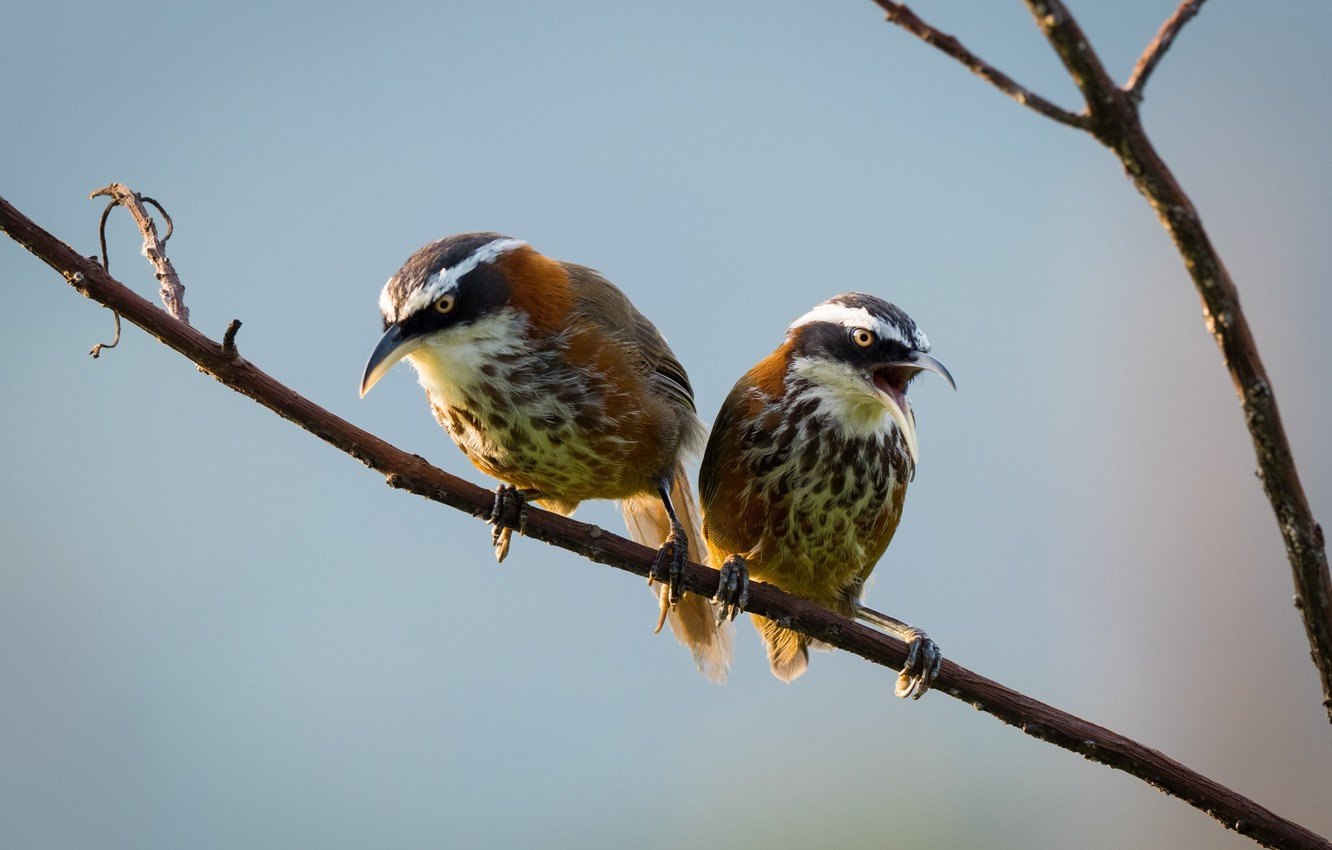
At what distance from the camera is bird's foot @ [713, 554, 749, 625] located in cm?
344

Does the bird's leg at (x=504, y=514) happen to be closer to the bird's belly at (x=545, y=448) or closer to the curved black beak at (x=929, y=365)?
the bird's belly at (x=545, y=448)

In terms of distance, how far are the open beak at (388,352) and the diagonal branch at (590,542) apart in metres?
0.13

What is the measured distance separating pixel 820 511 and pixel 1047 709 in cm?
104

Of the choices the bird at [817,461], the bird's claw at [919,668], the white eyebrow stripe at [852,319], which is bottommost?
the bird's claw at [919,668]

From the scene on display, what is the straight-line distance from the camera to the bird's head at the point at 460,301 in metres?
3.23

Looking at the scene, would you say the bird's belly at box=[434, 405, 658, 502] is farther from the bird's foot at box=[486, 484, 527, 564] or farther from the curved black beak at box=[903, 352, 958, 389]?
the curved black beak at box=[903, 352, 958, 389]

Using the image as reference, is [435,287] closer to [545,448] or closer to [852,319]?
[545,448]

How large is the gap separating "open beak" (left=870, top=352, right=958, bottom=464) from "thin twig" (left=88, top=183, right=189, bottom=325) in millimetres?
1878

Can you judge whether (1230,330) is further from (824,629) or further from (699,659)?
(699,659)

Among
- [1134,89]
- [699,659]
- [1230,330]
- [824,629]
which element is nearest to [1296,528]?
[1230,330]

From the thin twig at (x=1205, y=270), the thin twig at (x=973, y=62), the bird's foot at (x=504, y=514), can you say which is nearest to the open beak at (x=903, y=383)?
the bird's foot at (x=504, y=514)

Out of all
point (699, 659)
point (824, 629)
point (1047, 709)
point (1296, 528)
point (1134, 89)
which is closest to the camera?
point (1134, 89)

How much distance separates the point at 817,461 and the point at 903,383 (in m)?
0.35

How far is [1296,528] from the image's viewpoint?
2.12 m
